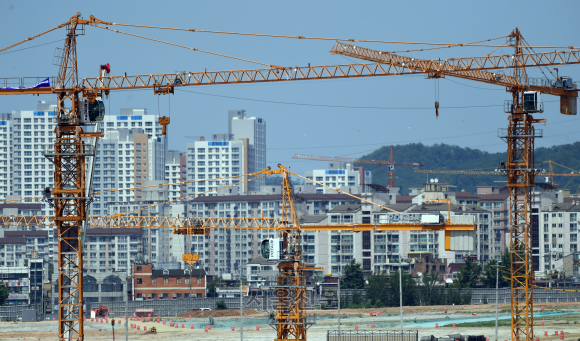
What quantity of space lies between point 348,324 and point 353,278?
4356 cm

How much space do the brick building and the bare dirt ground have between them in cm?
1836

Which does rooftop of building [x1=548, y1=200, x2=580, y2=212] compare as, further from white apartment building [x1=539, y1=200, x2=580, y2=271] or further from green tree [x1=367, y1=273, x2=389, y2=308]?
green tree [x1=367, y1=273, x2=389, y2=308]

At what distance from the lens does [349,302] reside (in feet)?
528

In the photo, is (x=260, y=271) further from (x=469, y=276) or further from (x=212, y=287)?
(x=469, y=276)

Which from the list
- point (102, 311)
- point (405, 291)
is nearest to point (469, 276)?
point (405, 291)

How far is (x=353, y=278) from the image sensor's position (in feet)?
568

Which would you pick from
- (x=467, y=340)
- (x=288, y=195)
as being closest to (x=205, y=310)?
(x=288, y=195)

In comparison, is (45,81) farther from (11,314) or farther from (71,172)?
(11,314)

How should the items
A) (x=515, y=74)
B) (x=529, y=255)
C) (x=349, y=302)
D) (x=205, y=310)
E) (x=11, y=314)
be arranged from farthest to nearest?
1. (x=349, y=302)
2. (x=205, y=310)
3. (x=11, y=314)
4. (x=515, y=74)
5. (x=529, y=255)

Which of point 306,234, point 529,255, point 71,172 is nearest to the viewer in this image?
point 71,172

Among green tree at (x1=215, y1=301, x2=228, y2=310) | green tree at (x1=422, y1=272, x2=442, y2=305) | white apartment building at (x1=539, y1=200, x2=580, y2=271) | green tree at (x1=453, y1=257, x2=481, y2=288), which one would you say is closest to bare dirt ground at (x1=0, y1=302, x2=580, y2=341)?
green tree at (x1=215, y1=301, x2=228, y2=310)

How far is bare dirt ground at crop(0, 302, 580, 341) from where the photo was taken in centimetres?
11326

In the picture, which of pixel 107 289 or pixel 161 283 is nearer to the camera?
pixel 161 283

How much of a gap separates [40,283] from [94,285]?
1319 cm
